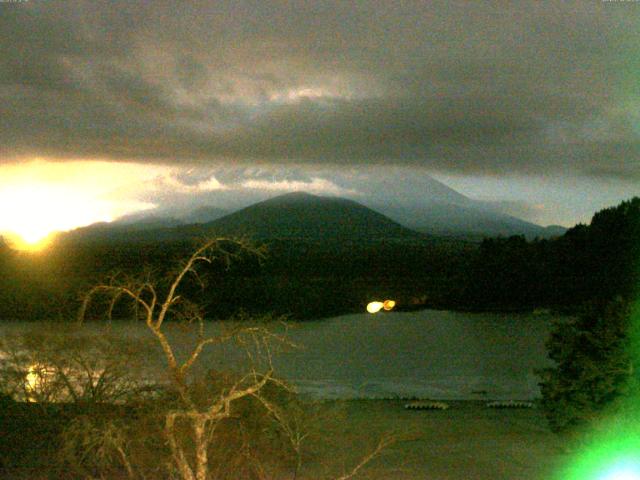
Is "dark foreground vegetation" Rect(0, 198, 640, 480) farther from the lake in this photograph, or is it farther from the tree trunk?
the lake

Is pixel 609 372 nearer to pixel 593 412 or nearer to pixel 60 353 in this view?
pixel 593 412

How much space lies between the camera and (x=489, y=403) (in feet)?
74.1

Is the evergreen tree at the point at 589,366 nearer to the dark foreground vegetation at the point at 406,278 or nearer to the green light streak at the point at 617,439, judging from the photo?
the green light streak at the point at 617,439

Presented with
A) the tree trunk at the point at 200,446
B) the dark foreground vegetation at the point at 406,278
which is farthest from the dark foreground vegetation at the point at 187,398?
the dark foreground vegetation at the point at 406,278

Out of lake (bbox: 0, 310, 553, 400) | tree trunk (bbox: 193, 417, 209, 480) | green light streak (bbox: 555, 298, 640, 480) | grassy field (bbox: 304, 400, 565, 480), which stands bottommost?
lake (bbox: 0, 310, 553, 400)

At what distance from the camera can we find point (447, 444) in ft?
51.2

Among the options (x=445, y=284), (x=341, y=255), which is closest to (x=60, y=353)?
(x=445, y=284)

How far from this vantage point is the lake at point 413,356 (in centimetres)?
2786

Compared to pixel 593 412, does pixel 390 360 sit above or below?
below

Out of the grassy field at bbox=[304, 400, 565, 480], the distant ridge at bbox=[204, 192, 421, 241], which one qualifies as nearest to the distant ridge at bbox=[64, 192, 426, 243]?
the distant ridge at bbox=[204, 192, 421, 241]

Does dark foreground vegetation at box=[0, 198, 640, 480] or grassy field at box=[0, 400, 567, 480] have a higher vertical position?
dark foreground vegetation at box=[0, 198, 640, 480]

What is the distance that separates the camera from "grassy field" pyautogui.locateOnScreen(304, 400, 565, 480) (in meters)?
12.7

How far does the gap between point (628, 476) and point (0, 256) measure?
43.0 m

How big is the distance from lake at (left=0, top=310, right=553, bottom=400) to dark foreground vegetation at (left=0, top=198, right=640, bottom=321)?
7.54 feet
